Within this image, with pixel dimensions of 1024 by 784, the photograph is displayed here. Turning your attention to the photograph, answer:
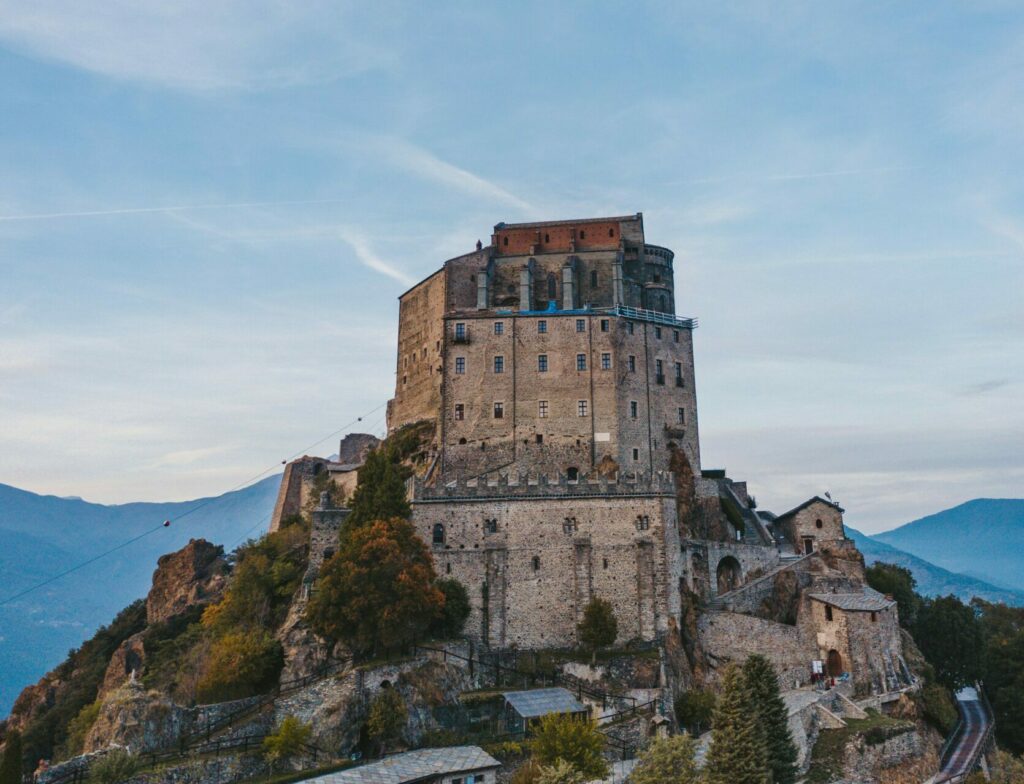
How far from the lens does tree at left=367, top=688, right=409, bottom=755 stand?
42.8m

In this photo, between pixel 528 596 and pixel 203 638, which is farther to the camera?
pixel 203 638

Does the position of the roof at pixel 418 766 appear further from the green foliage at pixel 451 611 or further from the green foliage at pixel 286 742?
the green foliage at pixel 451 611

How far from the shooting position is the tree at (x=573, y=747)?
38438mm

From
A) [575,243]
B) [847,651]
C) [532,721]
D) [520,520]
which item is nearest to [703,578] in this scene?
[847,651]

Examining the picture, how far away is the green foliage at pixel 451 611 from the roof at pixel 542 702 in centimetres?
572

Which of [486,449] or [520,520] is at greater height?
[486,449]

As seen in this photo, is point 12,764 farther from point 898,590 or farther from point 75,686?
point 898,590

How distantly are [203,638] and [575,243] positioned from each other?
42745 millimetres

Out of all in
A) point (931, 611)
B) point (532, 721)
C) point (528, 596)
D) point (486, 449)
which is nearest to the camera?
point (532, 721)

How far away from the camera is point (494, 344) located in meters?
68.0

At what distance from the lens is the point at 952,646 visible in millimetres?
69312

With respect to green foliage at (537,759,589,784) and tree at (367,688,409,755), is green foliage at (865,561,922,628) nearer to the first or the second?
tree at (367,688,409,755)

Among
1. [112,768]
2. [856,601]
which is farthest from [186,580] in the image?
[856,601]

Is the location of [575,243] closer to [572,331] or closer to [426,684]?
[572,331]
